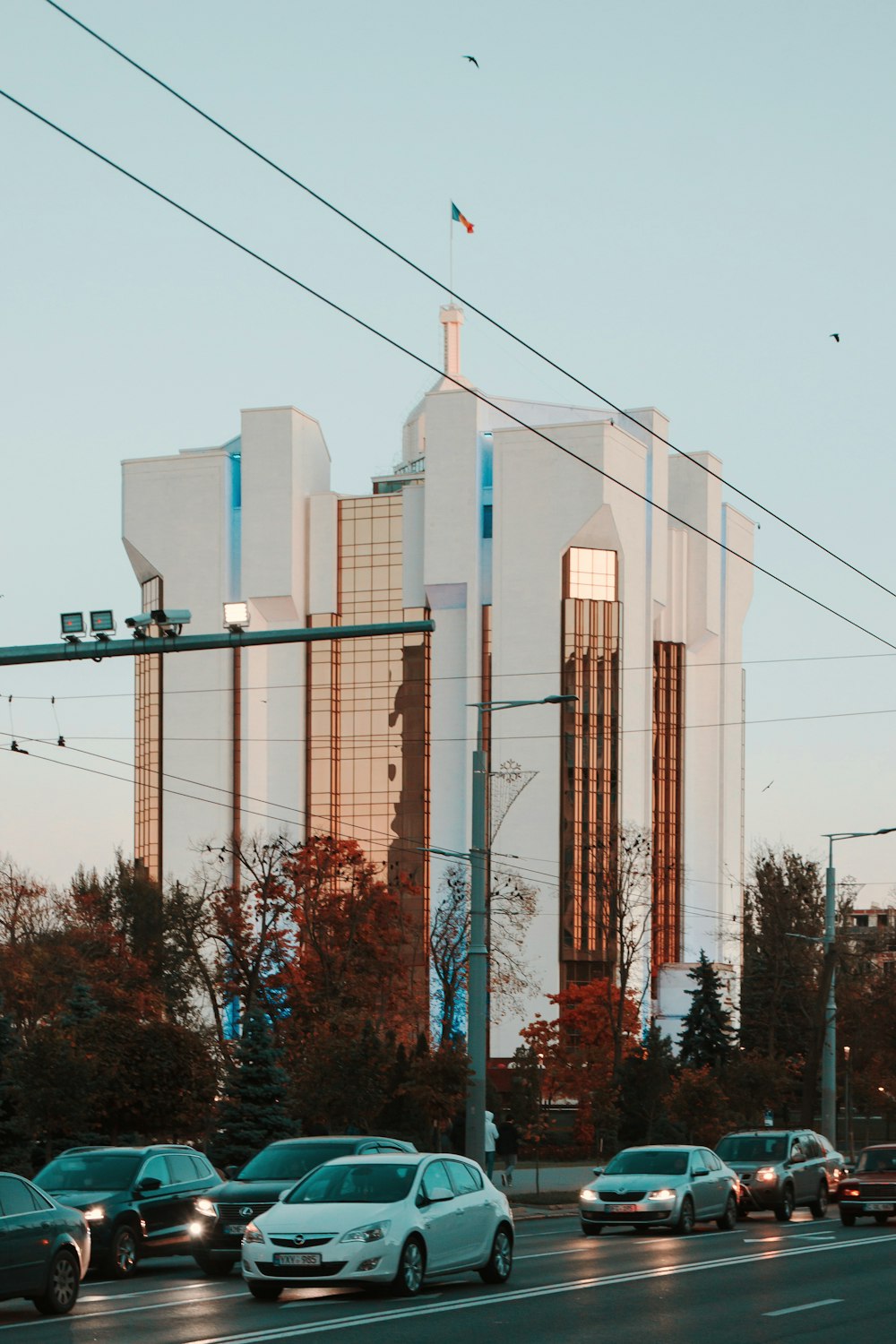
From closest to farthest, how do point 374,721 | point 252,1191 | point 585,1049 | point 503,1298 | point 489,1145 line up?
point 503,1298 → point 252,1191 → point 489,1145 → point 585,1049 → point 374,721

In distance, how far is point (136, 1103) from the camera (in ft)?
132

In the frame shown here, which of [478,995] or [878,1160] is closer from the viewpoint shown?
[878,1160]

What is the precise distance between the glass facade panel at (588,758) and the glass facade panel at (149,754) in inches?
873

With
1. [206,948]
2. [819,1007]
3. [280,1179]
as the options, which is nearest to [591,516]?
[206,948]

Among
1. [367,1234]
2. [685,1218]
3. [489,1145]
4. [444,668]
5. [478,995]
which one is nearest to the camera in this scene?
[367,1234]

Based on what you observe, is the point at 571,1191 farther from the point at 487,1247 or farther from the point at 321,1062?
the point at 487,1247

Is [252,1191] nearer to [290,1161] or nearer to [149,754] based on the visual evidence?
[290,1161]

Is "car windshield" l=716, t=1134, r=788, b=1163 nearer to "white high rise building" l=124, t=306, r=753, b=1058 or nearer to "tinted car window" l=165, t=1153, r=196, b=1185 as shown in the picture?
"tinted car window" l=165, t=1153, r=196, b=1185

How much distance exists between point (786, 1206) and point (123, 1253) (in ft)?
49.8

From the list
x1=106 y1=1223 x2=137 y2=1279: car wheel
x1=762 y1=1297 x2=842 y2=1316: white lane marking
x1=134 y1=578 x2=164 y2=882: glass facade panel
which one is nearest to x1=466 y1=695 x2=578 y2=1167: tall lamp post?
x1=106 y1=1223 x2=137 y2=1279: car wheel

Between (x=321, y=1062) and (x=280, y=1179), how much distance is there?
60.6ft

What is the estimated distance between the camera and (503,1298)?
1884 cm

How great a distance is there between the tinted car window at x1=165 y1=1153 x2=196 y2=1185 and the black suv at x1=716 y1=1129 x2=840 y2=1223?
12499mm

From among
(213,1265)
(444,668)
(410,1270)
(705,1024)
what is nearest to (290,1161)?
(213,1265)
